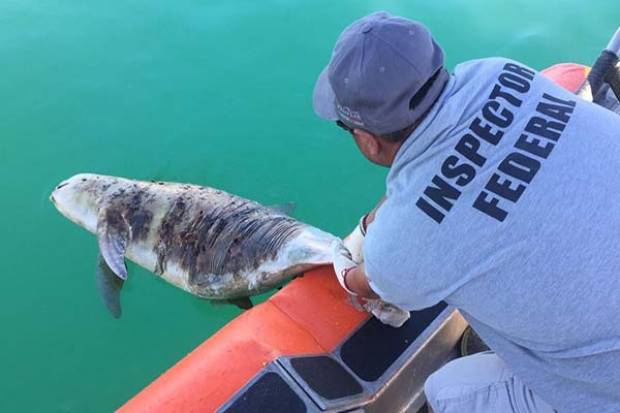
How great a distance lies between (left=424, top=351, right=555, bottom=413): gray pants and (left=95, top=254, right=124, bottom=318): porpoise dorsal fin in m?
3.09

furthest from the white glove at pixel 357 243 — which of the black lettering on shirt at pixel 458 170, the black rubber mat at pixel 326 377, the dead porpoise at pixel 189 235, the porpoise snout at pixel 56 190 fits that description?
the porpoise snout at pixel 56 190

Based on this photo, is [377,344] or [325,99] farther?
[377,344]

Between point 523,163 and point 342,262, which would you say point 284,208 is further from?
point 523,163

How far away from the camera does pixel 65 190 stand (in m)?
5.71

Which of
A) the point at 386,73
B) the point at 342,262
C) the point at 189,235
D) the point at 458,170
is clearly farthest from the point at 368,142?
the point at 189,235

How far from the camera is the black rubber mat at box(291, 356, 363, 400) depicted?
9.74 ft

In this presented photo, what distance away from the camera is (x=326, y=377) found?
3045mm

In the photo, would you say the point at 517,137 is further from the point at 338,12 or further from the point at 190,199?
the point at 338,12

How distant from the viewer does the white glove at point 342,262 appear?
3.36m

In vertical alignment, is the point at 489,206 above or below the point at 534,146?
below

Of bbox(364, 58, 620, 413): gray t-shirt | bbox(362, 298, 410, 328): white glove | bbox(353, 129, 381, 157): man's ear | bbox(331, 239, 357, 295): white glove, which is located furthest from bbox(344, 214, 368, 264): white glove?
bbox(364, 58, 620, 413): gray t-shirt

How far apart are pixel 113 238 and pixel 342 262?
268 cm

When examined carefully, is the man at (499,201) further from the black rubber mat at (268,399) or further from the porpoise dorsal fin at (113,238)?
the porpoise dorsal fin at (113,238)

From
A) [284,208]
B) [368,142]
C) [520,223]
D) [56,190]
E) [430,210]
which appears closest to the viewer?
[520,223]
